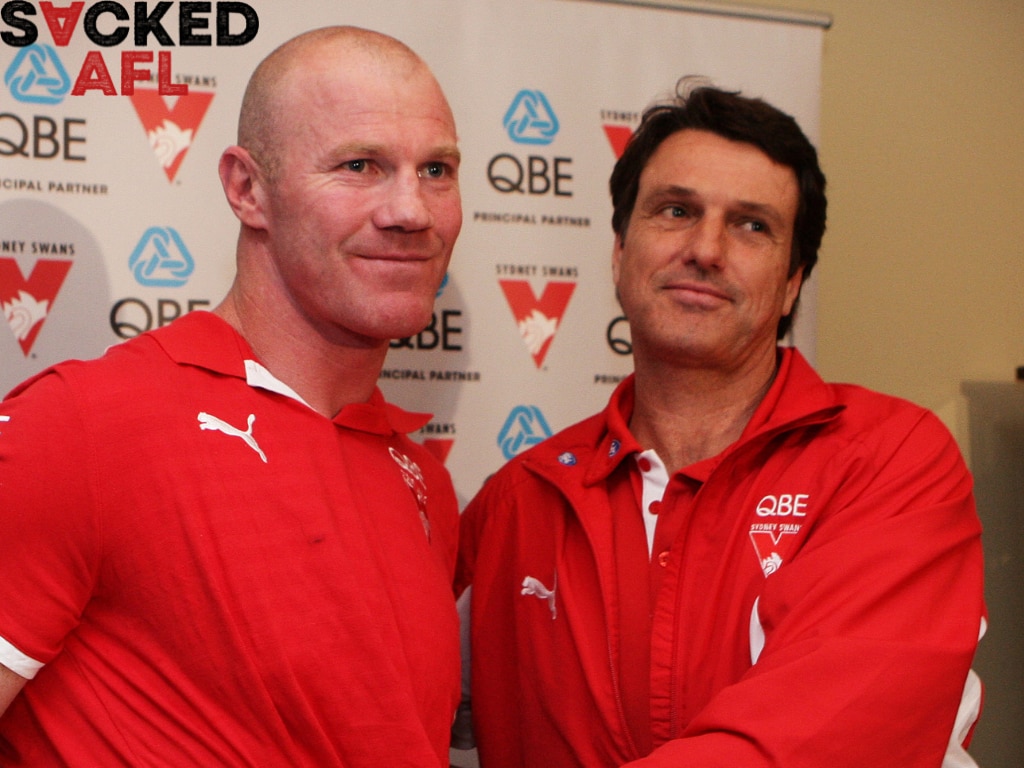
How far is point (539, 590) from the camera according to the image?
1825 millimetres

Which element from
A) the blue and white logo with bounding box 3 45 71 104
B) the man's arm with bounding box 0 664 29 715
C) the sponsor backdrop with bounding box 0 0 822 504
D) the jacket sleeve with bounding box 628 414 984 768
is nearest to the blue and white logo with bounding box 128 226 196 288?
the sponsor backdrop with bounding box 0 0 822 504

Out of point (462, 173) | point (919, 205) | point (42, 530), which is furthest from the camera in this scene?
point (919, 205)

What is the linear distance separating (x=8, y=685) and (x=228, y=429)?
1.29ft

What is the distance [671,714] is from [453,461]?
910 millimetres

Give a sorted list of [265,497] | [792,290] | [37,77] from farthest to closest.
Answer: [37,77] < [792,290] < [265,497]

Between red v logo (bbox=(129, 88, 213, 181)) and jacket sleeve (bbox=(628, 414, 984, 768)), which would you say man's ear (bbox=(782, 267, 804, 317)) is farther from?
red v logo (bbox=(129, 88, 213, 181))

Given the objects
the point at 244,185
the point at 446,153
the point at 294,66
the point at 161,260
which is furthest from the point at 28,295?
the point at 446,153

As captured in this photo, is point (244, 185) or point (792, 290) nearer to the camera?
point (244, 185)

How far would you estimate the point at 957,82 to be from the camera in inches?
111

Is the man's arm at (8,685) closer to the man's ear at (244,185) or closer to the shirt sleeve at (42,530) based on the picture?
the shirt sleeve at (42,530)

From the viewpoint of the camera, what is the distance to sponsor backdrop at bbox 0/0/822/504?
2.15 m

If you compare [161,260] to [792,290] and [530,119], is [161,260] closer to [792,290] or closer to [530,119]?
[530,119]

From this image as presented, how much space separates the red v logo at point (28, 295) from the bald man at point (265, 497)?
2.49 feet

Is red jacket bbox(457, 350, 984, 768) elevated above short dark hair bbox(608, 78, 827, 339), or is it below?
below
